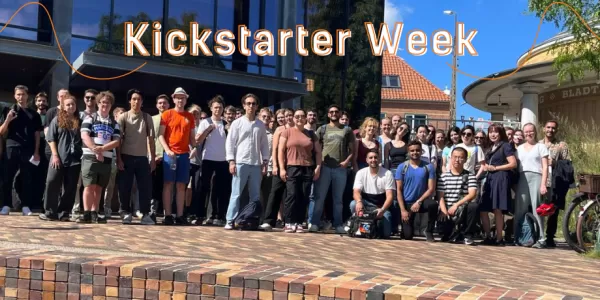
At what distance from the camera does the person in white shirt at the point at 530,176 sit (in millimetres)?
9742

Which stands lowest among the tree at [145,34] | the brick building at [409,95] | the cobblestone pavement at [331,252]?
the cobblestone pavement at [331,252]

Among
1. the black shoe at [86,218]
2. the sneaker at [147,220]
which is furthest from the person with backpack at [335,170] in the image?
the black shoe at [86,218]

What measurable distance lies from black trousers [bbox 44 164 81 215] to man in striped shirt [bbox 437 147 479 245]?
15.6 ft

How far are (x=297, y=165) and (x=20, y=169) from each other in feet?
12.5

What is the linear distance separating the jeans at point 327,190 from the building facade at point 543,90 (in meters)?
12.9

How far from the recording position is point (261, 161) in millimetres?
9953

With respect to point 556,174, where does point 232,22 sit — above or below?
above

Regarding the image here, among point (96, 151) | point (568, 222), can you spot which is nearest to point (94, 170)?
point (96, 151)

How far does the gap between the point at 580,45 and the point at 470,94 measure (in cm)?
2140

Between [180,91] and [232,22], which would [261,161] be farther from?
[232,22]

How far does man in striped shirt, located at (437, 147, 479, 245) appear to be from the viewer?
32.2ft

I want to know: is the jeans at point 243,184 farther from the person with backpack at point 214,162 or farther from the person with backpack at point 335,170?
the person with backpack at point 335,170

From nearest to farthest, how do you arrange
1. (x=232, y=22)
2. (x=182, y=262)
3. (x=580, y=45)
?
(x=182, y=262)
(x=580, y=45)
(x=232, y=22)

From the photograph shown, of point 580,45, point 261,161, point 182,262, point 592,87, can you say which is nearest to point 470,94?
point 592,87
